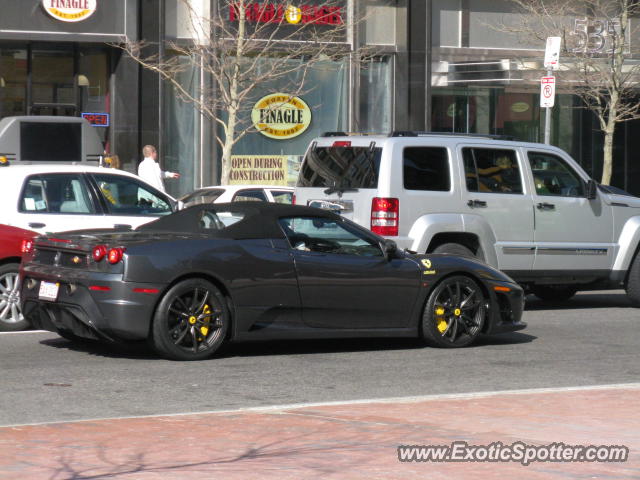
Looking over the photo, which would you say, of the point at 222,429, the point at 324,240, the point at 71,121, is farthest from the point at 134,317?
the point at 71,121

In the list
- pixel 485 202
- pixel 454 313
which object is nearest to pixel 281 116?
pixel 485 202

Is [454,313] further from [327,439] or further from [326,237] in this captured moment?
[327,439]

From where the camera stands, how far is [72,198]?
13195mm

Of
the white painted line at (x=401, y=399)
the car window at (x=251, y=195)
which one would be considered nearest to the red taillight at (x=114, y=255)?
the white painted line at (x=401, y=399)

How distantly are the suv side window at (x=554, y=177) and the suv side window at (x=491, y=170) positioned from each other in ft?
0.94

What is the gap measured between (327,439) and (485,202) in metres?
7.62

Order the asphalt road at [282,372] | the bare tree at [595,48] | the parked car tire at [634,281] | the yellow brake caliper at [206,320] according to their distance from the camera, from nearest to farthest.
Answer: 1. the asphalt road at [282,372]
2. the yellow brake caliper at [206,320]
3. the parked car tire at [634,281]
4. the bare tree at [595,48]

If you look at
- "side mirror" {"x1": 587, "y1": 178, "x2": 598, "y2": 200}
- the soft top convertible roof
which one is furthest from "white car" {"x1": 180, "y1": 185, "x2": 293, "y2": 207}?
the soft top convertible roof

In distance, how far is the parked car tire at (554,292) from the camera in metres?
17.0

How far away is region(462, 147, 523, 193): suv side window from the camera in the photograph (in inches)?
569

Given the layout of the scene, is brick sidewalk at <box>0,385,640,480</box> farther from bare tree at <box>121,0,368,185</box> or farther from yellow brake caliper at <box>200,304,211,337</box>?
bare tree at <box>121,0,368,185</box>

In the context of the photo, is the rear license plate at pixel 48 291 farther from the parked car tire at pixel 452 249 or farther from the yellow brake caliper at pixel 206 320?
the parked car tire at pixel 452 249

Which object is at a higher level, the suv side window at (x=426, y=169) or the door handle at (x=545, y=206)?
the suv side window at (x=426, y=169)

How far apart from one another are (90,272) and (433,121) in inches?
728
